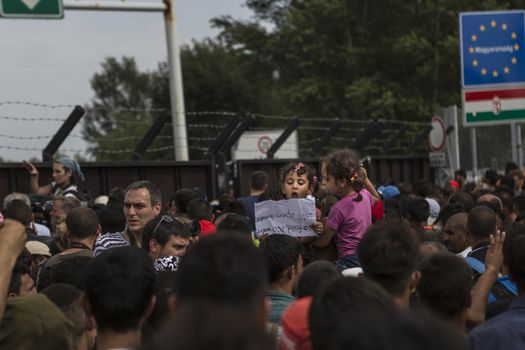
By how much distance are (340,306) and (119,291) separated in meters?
0.97

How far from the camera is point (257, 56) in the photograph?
49.8m

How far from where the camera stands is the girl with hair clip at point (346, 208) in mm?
6934

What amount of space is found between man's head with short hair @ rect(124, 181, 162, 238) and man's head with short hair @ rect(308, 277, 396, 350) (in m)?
3.99

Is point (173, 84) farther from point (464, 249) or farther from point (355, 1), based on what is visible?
point (355, 1)

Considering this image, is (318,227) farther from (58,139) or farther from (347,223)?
(58,139)

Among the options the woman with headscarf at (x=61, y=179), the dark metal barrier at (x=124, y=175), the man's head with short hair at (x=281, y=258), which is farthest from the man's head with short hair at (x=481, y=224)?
the dark metal barrier at (x=124, y=175)

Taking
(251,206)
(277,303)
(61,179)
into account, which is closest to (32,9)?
(61,179)

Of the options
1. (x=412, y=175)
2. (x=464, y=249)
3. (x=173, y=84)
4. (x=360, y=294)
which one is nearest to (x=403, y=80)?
(x=412, y=175)

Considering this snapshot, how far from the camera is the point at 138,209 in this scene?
7289mm

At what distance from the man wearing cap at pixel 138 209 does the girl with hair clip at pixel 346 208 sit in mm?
1187

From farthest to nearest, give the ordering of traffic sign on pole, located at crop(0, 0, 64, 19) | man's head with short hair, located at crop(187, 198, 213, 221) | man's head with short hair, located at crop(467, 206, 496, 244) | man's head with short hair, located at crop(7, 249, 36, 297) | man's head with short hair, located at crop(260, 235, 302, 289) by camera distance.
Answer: traffic sign on pole, located at crop(0, 0, 64, 19) < man's head with short hair, located at crop(187, 198, 213, 221) < man's head with short hair, located at crop(467, 206, 496, 244) < man's head with short hair, located at crop(7, 249, 36, 297) < man's head with short hair, located at crop(260, 235, 302, 289)

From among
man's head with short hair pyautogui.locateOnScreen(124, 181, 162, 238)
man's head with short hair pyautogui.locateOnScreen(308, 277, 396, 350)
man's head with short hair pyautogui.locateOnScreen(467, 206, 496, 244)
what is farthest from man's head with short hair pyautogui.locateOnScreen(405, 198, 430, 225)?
man's head with short hair pyautogui.locateOnScreen(308, 277, 396, 350)

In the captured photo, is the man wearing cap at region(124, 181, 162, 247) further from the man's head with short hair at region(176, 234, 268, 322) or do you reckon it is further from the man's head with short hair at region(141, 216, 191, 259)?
the man's head with short hair at region(176, 234, 268, 322)

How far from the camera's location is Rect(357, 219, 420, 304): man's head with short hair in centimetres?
402
